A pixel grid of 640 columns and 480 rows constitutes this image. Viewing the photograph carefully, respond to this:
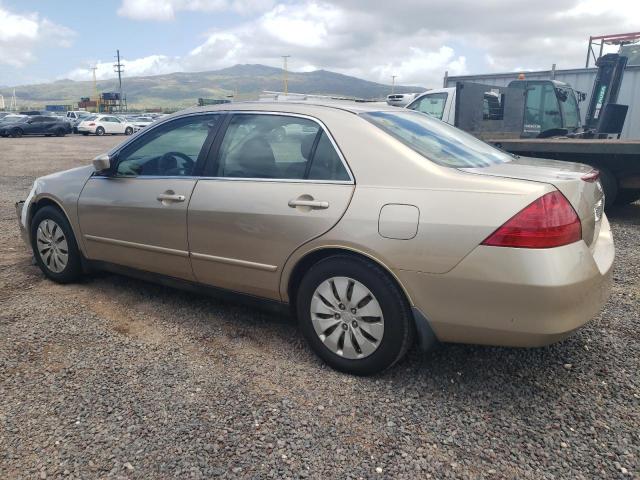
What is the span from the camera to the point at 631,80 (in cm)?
1349

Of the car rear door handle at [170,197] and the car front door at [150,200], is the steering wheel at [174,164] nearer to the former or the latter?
the car front door at [150,200]

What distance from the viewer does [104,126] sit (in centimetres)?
3769

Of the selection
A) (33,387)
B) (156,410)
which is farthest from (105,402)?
(33,387)

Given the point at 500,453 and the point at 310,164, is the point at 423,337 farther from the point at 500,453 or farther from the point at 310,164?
the point at 310,164

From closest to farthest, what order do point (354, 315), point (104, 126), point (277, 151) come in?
point (354, 315) → point (277, 151) → point (104, 126)

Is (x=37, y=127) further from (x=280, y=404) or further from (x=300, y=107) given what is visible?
(x=280, y=404)

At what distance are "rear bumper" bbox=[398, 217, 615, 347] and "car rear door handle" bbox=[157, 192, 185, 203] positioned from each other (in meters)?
1.66

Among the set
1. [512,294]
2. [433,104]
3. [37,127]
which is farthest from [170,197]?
[37,127]

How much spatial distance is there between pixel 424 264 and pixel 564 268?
0.64m

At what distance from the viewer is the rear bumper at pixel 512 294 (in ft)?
7.81

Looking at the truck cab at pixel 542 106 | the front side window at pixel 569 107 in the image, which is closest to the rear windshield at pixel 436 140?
the truck cab at pixel 542 106

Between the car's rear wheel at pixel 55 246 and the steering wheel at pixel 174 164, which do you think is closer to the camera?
the steering wheel at pixel 174 164

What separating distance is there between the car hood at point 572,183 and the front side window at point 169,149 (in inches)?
73.3

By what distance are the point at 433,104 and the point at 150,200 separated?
733 centimetres
